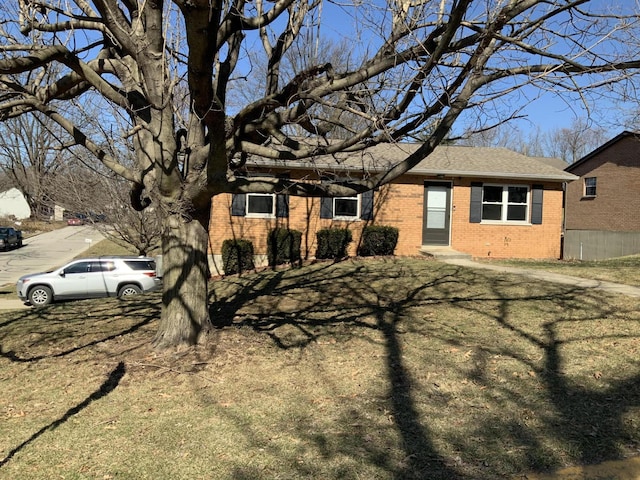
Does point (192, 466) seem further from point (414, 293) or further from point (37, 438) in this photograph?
point (414, 293)

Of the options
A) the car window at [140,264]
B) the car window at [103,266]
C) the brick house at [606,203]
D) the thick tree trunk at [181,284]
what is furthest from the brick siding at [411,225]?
the thick tree trunk at [181,284]

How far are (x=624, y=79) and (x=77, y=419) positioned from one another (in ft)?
20.9

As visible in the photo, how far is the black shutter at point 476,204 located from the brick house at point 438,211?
0.10 feet

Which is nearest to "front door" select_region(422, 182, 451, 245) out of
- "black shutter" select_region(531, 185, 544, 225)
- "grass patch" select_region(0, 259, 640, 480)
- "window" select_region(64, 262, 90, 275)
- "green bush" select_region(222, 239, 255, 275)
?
"black shutter" select_region(531, 185, 544, 225)

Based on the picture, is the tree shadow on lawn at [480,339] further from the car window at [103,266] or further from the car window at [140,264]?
the car window at [103,266]

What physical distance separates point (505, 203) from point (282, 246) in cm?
744

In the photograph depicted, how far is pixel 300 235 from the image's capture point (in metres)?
15.4

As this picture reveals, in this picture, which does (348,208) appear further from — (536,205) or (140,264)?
(140,264)

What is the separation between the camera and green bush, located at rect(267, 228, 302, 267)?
15.1 metres

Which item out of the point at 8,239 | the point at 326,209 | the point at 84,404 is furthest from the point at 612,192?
the point at 8,239

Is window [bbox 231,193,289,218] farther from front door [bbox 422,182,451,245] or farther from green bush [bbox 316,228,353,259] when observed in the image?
front door [bbox 422,182,451,245]

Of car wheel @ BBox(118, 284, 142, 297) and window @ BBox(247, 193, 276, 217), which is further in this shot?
window @ BBox(247, 193, 276, 217)

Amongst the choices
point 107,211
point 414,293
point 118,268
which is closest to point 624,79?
point 414,293

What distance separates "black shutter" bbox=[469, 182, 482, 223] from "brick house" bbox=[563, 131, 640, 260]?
23.3ft
